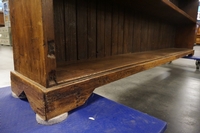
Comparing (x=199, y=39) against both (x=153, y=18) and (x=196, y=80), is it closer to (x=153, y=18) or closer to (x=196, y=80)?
(x=196, y=80)

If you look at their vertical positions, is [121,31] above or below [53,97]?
above

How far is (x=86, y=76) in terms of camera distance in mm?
506

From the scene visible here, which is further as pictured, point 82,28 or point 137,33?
point 137,33

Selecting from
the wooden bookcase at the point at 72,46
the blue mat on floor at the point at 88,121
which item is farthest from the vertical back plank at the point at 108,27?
the blue mat on floor at the point at 88,121

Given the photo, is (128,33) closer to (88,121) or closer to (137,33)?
(137,33)

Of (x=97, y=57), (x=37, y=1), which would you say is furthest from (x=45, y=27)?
(x=97, y=57)

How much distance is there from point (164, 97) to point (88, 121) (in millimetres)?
1066

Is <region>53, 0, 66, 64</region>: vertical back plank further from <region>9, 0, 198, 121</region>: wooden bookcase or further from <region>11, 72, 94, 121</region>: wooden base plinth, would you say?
<region>11, 72, 94, 121</region>: wooden base plinth

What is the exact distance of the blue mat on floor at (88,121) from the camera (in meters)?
0.41

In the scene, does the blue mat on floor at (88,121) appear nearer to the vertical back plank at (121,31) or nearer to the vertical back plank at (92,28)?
the vertical back plank at (92,28)

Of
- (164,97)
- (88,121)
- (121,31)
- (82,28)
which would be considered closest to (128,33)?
(121,31)

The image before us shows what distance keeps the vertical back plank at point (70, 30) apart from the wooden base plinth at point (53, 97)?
350 mm

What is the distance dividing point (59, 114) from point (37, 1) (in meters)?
0.32

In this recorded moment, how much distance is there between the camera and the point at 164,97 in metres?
1.31
